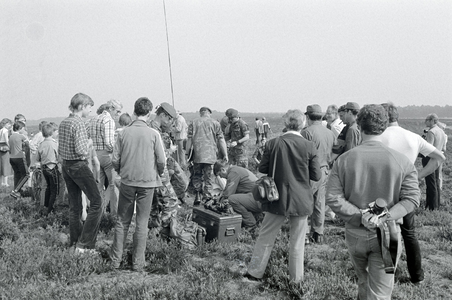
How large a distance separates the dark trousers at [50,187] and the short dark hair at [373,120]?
6.34 meters

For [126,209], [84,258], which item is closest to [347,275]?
[126,209]

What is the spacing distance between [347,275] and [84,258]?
323cm

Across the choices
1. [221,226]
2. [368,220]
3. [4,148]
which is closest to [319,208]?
[221,226]

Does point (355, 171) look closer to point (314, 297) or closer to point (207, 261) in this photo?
point (314, 297)

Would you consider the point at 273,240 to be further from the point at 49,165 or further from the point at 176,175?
the point at 49,165

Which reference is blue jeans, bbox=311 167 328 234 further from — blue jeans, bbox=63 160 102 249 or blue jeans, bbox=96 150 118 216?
blue jeans, bbox=96 150 118 216

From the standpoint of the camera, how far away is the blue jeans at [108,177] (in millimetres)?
6949

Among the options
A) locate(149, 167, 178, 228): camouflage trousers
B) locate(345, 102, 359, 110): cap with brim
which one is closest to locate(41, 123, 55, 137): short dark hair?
locate(149, 167, 178, 228): camouflage trousers

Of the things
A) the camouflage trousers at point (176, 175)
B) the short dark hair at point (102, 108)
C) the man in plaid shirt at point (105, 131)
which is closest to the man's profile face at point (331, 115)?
the camouflage trousers at point (176, 175)

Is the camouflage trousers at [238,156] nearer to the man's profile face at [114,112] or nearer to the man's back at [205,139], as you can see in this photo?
the man's back at [205,139]

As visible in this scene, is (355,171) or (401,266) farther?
(401,266)

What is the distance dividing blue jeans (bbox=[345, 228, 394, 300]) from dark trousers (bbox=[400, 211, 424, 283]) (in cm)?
131

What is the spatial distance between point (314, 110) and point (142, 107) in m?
2.71

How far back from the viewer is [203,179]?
8.61m
